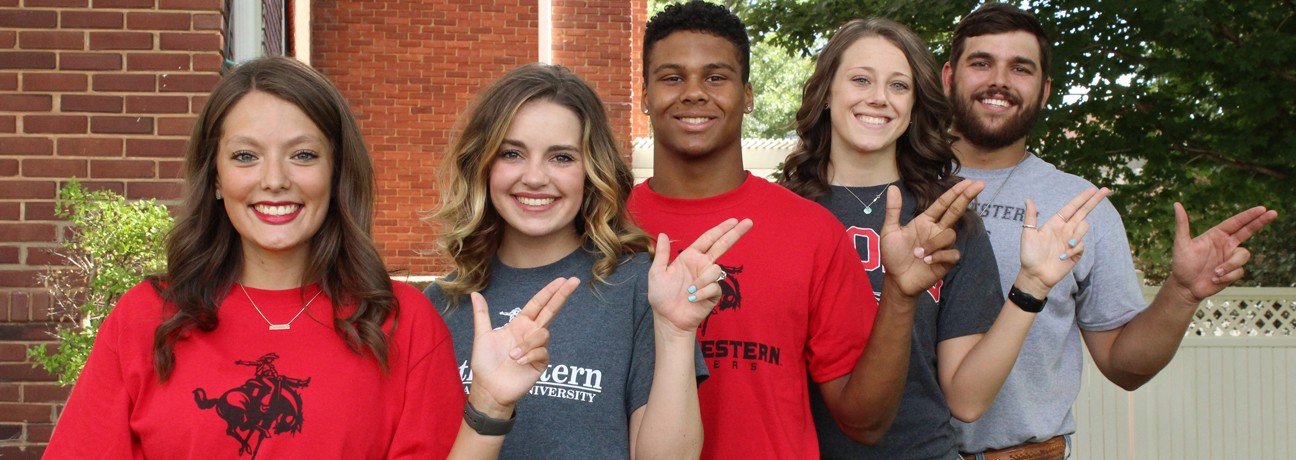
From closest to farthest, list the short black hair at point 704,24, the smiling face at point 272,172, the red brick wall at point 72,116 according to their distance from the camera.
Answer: the smiling face at point 272,172, the short black hair at point 704,24, the red brick wall at point 72,116

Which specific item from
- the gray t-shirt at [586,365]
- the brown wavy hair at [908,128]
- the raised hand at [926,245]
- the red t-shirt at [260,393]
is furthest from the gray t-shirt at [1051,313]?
the red t-shirt at [260,393]

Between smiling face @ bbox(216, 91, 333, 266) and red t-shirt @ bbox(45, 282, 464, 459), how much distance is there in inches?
6.1

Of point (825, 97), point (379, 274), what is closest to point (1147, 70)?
point (825, 97)

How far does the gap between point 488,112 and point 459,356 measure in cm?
56

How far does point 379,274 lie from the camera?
2438 millimetres

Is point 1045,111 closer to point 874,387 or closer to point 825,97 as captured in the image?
point 825,97

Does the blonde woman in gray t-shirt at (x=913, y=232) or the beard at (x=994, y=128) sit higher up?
the beard at (x=994, y=128)

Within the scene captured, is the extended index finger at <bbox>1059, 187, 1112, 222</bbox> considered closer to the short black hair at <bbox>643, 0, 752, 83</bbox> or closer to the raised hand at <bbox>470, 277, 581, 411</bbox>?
the short black hair at <bbox>643, 0, 752, 83</bbox>

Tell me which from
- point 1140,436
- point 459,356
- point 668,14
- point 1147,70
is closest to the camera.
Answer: point 459,356

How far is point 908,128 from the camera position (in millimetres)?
3225

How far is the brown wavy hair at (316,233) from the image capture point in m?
2.36

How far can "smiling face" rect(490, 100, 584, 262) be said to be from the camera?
2.59m

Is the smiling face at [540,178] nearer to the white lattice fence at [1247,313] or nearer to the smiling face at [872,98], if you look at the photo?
the smiling face at [872,98]

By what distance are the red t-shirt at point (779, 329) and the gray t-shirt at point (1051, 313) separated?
724mm
